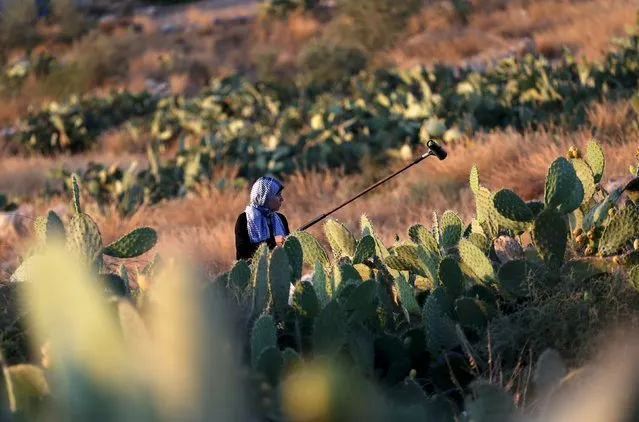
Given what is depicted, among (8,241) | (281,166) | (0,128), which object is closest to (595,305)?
(8,241)

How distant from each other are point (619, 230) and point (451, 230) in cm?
59

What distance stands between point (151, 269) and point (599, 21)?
12.9m

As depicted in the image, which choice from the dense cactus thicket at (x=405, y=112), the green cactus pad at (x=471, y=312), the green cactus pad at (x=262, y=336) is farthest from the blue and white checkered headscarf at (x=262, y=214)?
the dense cactus thicket at (x=405, y=112)

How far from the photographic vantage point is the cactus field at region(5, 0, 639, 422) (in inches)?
42.4

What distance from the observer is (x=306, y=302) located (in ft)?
7.89

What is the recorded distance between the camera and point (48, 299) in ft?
3.10

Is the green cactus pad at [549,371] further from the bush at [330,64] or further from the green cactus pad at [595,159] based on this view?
the bush at [330,64]

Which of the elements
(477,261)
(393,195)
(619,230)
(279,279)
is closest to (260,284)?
(279,279)

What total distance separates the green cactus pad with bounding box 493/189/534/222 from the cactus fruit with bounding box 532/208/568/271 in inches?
6.2

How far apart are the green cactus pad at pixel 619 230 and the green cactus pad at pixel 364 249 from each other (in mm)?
707

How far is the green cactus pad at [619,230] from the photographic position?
8.88 ft

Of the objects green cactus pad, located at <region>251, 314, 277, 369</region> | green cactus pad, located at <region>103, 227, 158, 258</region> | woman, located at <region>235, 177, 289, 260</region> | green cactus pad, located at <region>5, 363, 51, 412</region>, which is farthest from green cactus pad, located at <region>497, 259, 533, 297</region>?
woman, located at <region>235, 177, 289, 260</region>

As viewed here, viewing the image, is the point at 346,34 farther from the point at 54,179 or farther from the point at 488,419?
the point at 488,419

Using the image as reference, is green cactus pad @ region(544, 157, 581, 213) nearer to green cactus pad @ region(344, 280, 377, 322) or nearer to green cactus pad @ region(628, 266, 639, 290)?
green cactus pad @ region(628, 266, 639, 290)
